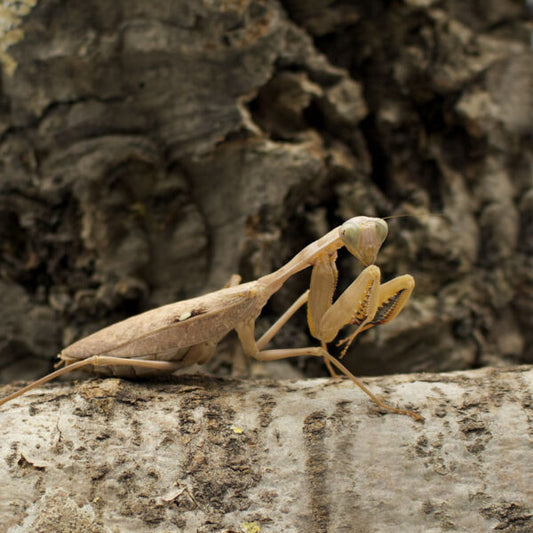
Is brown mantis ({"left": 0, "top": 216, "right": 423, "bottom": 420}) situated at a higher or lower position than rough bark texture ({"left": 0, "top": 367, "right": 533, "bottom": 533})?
higher

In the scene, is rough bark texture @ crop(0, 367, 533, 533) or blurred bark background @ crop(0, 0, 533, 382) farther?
blurred bark background @ crop(0, 0, 533, 382)

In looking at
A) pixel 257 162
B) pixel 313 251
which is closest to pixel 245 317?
pixel 313 251

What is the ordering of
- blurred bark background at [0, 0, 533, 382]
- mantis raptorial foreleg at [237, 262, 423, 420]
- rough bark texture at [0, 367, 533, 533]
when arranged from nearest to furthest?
rough bark texture at [0, 367, 533, 533] < mantis raptorial foreleg at [237, 262, 423, 420] < blurred bark background at [0, 0, 533, 382]

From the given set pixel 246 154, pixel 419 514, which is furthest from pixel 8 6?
pixel 419 514

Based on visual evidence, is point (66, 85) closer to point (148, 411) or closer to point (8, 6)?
point (8, 6)

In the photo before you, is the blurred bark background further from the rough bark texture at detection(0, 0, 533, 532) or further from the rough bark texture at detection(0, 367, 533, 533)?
the rough bark texture at detection(0, 367, 533, 533)

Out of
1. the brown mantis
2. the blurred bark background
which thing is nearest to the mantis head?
the brown mantis

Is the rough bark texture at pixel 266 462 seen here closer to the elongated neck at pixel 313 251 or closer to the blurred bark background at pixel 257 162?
the elongated neck at pixel 313 251
